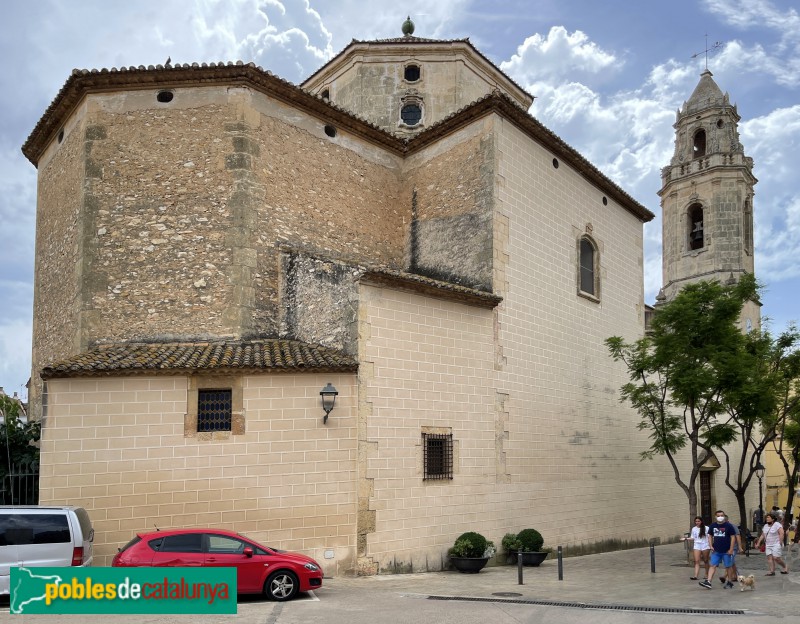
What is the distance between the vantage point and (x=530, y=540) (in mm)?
17156

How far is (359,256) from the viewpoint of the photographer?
19656mm

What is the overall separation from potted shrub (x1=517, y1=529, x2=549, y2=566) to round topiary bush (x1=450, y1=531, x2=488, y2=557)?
151 centimetres

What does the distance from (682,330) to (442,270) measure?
6.14 meters

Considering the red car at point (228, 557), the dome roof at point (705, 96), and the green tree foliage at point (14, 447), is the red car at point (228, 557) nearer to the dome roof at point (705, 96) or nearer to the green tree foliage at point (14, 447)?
the green tree foliage at point (14, 447)

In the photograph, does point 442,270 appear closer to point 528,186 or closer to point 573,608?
point 528,186

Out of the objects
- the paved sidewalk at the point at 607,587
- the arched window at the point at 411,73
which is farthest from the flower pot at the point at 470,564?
the arched window at the point at 411,73

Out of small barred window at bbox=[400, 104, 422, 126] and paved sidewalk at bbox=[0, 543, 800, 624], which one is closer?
paved sidewalk at bbox=[0, 543, 800, 624]

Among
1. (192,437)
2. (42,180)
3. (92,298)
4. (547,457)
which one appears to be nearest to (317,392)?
(192,437)

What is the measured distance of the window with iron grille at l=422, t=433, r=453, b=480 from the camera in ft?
52.4

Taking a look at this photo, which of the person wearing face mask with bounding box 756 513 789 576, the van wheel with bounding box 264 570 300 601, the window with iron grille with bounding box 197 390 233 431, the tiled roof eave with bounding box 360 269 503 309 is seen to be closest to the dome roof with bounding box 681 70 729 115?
the tiled roof eave with bounding box 360 269 503 309

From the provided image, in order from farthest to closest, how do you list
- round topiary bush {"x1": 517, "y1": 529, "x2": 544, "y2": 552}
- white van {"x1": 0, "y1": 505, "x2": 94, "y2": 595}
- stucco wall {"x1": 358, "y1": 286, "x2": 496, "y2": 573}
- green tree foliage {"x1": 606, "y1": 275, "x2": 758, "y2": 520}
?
1. green tree foliage {"x1": 606, "y1": 275, "x2": 758, "y2": 520}
2. round topiary bush {"x1": 517, "y1": 529, "x2": 544, "y2": 552}
3. stucco wall {"x1": 358, "y1": 286, "x2": 496, "y2": 573}
4. white van {"x1": 0, "y1": 505, "x2": 94, "y2": 595}

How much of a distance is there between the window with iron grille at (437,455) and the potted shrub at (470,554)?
4.56 ft

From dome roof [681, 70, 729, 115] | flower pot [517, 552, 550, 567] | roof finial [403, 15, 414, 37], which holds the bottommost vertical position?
flower pot [517, 552, 550, 567]

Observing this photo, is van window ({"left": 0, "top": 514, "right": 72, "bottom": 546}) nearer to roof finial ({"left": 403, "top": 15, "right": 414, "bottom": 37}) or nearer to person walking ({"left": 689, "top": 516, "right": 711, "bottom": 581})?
person walking ({"left": 689, "top": 516, "right": 711, "bottom": 581})
